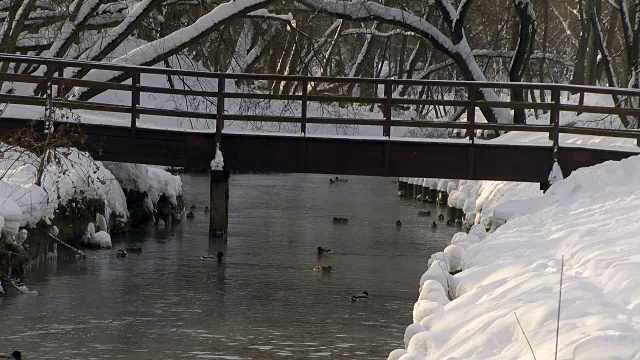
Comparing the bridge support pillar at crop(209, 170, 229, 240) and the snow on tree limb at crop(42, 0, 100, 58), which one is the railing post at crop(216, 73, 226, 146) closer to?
the bridge support pillar at crop(209, 170, 229, 240)

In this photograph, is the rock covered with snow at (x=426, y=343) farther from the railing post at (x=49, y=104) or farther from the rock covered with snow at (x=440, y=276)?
the railing post at (x=49, y=104)

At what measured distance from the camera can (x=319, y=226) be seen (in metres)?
23.7

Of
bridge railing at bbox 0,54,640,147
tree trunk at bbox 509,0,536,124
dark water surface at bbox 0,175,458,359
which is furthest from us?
tree trunk at bbox 509,0,536,124

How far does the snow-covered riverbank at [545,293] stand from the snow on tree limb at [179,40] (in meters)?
9.84

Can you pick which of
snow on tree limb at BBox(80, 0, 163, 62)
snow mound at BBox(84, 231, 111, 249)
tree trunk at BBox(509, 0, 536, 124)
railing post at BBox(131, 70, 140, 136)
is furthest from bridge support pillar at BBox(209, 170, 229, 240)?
tree trunk at BBox(509, 0, 536, 124)

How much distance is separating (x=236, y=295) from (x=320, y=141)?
5.88 metres

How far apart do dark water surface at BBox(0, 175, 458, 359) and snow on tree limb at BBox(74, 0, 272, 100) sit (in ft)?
10.8

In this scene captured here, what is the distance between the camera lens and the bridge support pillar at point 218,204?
2075cm

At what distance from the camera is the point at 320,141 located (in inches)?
808

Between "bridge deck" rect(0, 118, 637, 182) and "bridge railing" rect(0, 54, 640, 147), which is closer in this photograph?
"bridge railing" rect(0, 54, 640, 147)

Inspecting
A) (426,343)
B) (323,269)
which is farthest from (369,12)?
(426,343)

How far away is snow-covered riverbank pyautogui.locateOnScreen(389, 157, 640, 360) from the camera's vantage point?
683cm

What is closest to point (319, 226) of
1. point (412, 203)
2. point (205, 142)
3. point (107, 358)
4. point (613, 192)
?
point (205, 142)

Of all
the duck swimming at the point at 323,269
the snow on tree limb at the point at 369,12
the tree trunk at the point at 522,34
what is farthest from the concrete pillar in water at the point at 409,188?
the duck swimming at the point at 323,269
